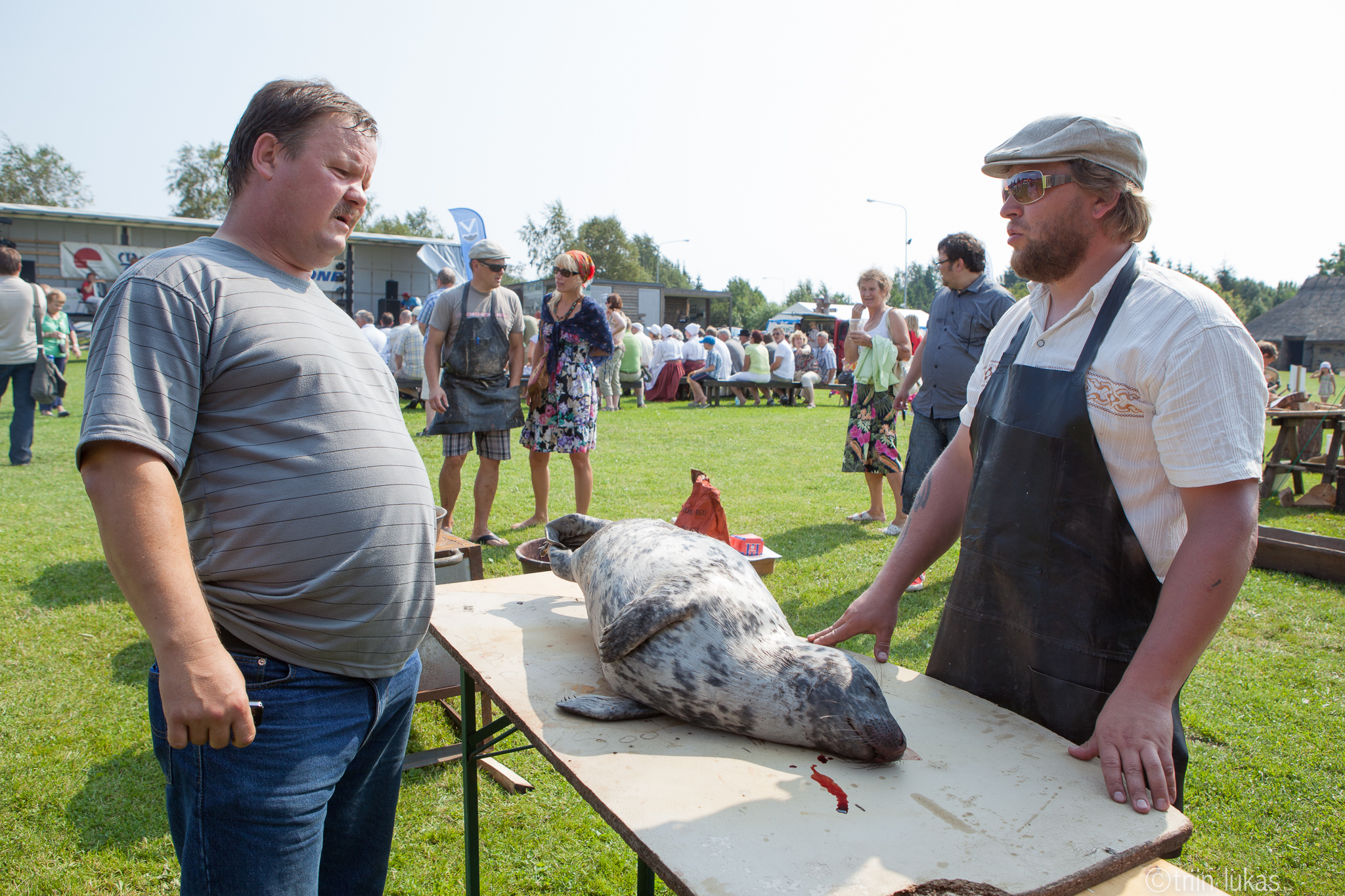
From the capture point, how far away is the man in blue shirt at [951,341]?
5.78 m

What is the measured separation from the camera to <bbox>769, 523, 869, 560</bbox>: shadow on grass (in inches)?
272

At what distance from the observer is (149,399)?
4.73 ft

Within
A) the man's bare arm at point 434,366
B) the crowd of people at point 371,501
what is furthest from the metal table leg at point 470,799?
the man's bare arm at point 434,366

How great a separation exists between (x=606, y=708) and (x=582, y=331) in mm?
5045

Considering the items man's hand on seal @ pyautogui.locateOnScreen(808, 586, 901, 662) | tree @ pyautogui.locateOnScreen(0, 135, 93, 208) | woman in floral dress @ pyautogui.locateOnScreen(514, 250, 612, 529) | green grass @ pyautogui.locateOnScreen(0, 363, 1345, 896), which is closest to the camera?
man's hand on seal @ pyautogui.locateOnScreen(808, 586, 901, 662)

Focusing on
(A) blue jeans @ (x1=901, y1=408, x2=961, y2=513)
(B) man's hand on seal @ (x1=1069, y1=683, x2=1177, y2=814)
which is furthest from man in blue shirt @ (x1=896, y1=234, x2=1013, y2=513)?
(B) man's hand on seal @ (x1=1069, y1=683, x2=1177, y2=814)

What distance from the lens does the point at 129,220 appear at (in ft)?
84.9

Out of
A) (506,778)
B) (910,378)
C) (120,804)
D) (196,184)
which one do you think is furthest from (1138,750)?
(196,184)

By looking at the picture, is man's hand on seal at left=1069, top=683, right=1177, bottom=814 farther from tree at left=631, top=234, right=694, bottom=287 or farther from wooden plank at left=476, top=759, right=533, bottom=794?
tree at left=631, top=234, right=694, bottom=287

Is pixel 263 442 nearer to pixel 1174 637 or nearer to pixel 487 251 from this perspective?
pixel 1174 637

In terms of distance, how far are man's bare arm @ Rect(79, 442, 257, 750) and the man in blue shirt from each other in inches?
199

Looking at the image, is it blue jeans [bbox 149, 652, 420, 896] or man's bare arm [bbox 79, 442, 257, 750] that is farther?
Result: blue jeans [bbox 149, 652, 420, 896]

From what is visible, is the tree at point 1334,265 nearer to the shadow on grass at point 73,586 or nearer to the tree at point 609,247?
the tree at point 609,247

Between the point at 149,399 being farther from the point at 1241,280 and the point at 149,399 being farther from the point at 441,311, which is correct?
the point at 1241,280
